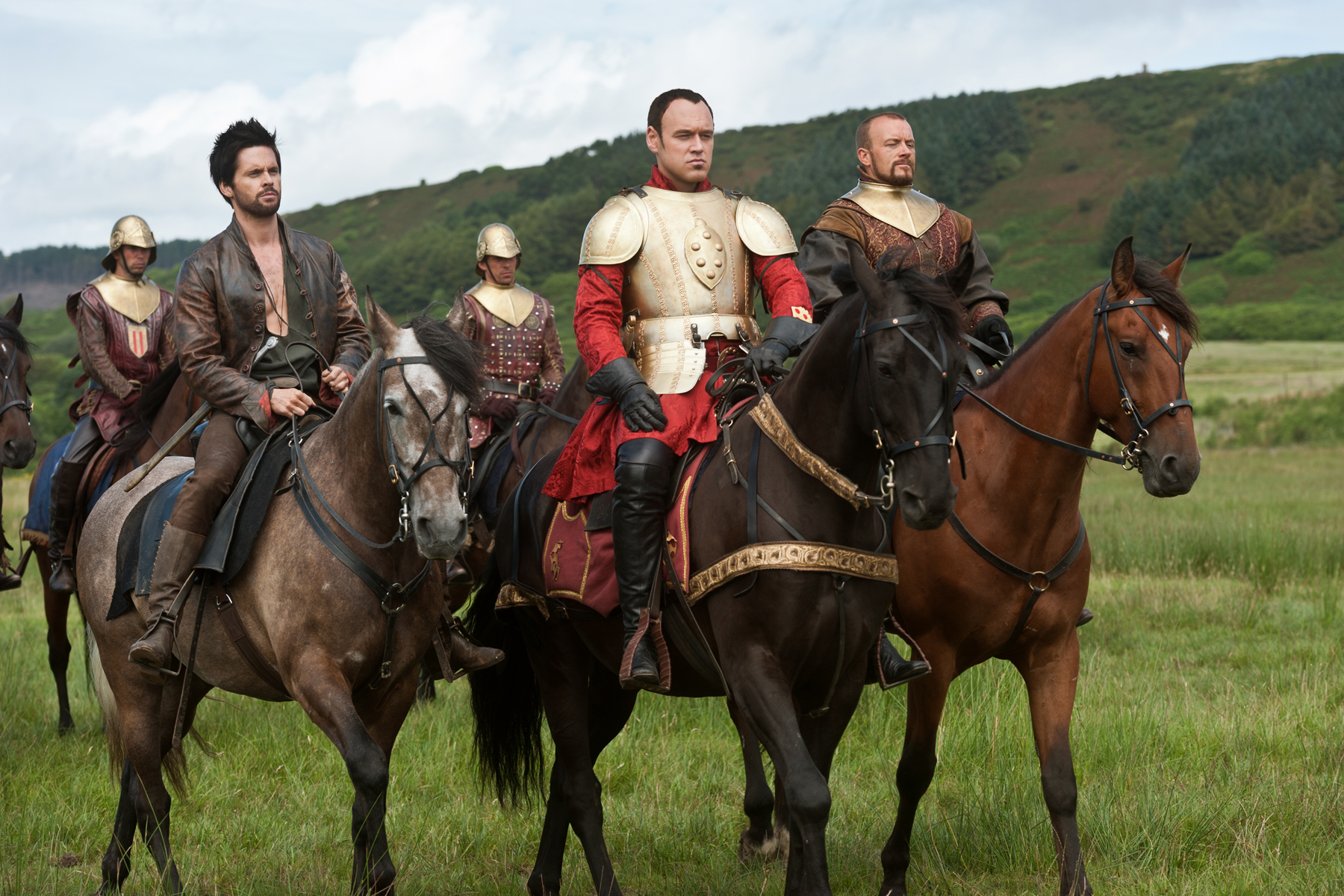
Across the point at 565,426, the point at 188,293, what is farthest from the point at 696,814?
the point at 188,293

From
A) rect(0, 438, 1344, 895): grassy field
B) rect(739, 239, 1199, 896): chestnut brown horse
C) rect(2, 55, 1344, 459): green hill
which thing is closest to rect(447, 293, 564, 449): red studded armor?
rect(0, 438, 1344, 895): grassy field

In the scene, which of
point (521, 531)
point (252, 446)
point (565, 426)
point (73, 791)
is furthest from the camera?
point (565, 426)

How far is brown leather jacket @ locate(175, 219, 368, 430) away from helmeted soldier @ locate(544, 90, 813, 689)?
125cm

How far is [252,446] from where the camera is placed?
507 cm

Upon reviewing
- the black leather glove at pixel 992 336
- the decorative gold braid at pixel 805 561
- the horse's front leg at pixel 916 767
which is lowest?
the horse's front leg at pixel 916 767

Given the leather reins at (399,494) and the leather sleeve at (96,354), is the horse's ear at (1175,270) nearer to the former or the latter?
the leather reins at (399,494)

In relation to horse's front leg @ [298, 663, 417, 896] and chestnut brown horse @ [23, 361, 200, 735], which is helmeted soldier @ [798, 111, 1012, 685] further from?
chestnut brown horse @ [23, 361, 200, 735]

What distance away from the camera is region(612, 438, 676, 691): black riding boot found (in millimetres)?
4445

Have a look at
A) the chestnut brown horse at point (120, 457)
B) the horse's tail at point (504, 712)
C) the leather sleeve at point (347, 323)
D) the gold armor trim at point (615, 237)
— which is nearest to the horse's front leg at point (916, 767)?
the horse's tail at point (504, 712)

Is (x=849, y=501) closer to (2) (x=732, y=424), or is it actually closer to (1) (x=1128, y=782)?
(2) (x=732, y=424)

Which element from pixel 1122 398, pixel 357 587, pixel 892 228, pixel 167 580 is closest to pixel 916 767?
pixel 1122 398

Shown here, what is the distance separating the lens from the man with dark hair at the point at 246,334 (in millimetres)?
4785

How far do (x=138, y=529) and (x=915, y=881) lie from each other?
3.58 m

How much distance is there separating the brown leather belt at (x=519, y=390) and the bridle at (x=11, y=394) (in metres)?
3.01
